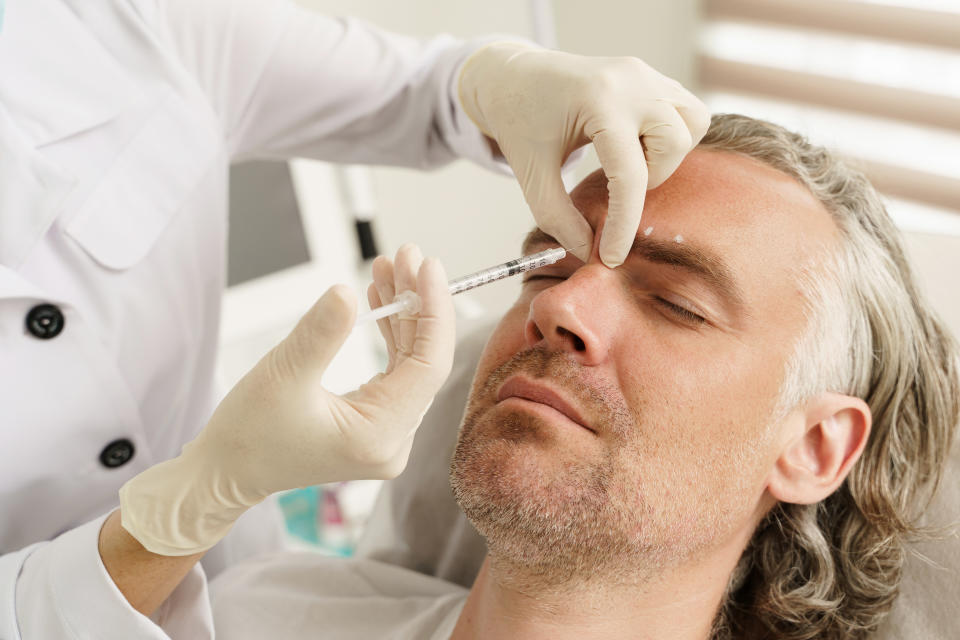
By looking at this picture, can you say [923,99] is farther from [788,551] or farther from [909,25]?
[788,551]

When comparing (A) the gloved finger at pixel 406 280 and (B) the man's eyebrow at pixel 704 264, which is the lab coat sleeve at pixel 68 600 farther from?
(B) the man's eyebrow at pixel 704 264

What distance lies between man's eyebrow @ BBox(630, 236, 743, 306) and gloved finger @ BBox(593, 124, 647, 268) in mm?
60

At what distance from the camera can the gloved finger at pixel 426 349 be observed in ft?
2.97

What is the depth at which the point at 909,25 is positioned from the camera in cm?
160

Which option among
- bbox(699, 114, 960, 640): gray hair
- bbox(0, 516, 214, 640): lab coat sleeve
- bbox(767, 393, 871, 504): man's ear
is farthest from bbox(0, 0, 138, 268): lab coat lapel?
bbox(767, 393, 871, 504): man's ear

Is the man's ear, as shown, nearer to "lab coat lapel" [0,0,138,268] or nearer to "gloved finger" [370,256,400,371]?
"gloved finger" [370,256,400,371]

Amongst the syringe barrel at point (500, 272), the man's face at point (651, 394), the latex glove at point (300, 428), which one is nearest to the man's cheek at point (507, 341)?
the man's face at point (651, 394)

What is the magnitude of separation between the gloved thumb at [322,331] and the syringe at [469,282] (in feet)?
0.11

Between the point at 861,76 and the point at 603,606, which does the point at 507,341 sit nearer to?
the point at 603,606

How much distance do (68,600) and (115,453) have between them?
0.27 metres

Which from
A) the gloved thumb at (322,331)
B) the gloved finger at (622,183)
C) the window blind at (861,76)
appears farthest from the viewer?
the window blind at (861,76)

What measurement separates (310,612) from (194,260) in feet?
2.11

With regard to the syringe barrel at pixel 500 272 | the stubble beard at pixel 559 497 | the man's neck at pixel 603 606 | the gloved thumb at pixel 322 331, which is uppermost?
the gloved thumb at pixel 322 331

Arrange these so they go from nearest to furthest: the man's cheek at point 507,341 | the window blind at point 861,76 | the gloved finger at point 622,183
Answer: the gloved finger at point 622,183
the man's cheek at point 507,341
the window blind at point 861,76
